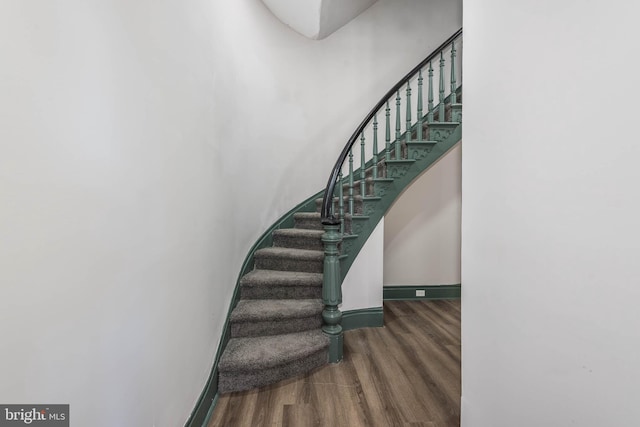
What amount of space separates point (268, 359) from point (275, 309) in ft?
1.32

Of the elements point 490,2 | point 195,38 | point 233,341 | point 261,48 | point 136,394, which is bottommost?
point 233,341

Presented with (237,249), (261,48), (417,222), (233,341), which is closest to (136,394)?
(233,341)

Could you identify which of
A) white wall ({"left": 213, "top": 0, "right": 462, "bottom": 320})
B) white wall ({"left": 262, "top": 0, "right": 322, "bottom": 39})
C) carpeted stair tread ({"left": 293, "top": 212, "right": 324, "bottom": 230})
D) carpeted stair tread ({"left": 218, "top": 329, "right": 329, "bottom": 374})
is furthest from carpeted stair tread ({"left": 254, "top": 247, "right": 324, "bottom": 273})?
white wall ({"left": 262, "top": 0, "right": 322, "bottom": 39})

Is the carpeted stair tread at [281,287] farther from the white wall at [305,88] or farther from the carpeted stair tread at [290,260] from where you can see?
the white wall at [305,88]

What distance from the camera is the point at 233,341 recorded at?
2275 millimetres

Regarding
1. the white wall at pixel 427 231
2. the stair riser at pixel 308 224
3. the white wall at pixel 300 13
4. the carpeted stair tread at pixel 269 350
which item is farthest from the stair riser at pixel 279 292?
the white wall at pixel 300 13

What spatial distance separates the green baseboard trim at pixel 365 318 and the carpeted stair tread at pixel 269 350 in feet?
2.16

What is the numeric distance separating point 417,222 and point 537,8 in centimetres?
325

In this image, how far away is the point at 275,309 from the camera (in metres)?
2.37

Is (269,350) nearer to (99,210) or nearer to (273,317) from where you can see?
(273,317)

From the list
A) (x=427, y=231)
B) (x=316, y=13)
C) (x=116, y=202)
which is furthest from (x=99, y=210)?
(x=427, y=231)

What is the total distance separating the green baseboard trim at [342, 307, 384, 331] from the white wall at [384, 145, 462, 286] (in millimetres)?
971

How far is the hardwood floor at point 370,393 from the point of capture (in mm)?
1742

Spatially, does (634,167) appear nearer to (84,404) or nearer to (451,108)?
(84,404)
